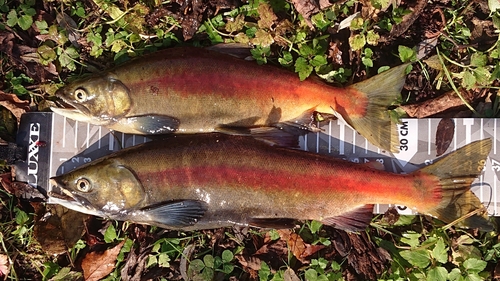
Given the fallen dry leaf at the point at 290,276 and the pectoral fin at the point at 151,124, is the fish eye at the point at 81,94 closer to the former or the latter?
the pectoral fin at the point at 151,124

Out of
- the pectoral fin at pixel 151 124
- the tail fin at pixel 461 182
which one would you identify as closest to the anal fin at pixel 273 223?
the pectoral fin at pixel 151 124

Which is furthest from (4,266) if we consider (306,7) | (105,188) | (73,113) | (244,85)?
(306,7)

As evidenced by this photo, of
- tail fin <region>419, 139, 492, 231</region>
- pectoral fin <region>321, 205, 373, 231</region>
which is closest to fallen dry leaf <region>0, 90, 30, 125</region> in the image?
pectoral fin <region>321, 205, 373, 231</region>

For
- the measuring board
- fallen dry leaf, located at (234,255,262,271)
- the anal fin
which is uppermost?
the measuring board

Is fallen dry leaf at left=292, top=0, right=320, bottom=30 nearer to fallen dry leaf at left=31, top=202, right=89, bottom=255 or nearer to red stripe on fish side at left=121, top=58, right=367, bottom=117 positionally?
red stripe on fish side at left=121, top=58, right=367, bottom=117

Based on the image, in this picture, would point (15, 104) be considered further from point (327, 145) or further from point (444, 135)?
point (444, 135)

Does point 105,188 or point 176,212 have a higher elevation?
point 105,188
